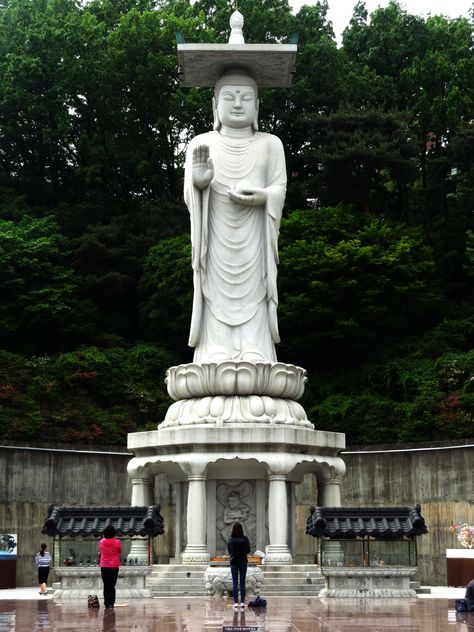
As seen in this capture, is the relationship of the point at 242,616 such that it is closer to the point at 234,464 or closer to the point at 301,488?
the point at 234,464

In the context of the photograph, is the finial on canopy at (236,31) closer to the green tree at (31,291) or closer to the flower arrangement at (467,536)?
the flower arrangement at (467,536)

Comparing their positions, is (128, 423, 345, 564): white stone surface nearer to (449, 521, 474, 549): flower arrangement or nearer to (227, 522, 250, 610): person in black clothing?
(449, 521, 474, 549): flower arrangement

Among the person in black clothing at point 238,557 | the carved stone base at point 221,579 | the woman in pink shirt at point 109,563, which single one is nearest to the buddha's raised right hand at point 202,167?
the carved stone base at point 221,579

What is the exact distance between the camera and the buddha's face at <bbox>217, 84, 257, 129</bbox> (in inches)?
948

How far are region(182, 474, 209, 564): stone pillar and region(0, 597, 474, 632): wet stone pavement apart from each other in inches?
76.3

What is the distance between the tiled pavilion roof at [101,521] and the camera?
19.2 metres

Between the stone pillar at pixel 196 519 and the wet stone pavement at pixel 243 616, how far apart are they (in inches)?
76.3

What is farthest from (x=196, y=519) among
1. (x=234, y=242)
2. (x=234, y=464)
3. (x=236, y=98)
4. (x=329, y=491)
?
(x=236, y=98)

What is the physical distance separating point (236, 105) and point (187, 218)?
55.8 ft

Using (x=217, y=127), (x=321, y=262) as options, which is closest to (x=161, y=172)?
(x=321, y=262)

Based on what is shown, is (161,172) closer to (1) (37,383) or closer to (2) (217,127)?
(1) (37,383)

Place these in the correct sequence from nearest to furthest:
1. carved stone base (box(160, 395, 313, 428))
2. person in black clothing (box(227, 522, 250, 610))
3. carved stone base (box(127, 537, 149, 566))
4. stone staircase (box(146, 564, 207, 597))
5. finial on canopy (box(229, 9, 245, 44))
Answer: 1. person in black clothing (box(227, 522, 250, 610))
2. carved stone base (box(127, 537, 149, 566))
3. stone staircase (box(146, 564, 207, 597))
4. carved stone base (box(160, 395, 313, 428))
5. finial on canopy (box(229, 9, 245, 44))

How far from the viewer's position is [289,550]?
21.4 metres

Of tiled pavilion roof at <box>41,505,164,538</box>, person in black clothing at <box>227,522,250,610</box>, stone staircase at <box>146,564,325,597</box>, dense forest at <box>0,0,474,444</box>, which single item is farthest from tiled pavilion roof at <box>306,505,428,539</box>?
dense forest at <box>0,0,474,444</box>
